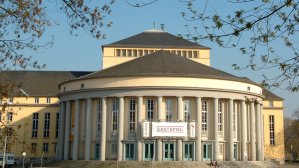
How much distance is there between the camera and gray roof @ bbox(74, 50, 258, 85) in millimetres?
47062

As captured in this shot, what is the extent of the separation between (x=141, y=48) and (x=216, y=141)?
2449 cm

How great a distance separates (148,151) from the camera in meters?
46.1

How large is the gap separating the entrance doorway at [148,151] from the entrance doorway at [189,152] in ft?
12.2

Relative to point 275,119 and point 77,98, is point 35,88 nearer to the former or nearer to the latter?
point 77,98

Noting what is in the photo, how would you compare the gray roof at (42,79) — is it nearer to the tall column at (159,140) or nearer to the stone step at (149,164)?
the stone step at (149,164)

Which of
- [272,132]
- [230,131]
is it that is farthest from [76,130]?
[272,132]

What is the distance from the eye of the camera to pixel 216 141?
46.7 m

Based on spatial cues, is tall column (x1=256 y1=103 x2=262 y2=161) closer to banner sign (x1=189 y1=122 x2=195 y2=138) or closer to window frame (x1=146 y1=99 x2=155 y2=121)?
banner sign (x1=189 y1=122 x2=195 y2=138)

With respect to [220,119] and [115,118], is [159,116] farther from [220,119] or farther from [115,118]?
[220,119]

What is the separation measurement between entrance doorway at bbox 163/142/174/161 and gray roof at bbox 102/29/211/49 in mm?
23585

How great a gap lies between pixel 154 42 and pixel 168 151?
2657 cm

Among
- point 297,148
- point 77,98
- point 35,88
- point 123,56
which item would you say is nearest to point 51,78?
point 35,88

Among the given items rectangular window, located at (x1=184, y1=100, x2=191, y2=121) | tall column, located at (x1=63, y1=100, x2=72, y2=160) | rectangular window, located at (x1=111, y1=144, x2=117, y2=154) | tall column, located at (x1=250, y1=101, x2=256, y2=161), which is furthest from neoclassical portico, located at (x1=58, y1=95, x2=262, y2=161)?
tall column, located at (x1=63, y1=100, x2=72, y2=160)

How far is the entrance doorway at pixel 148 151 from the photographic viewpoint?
4594cm
